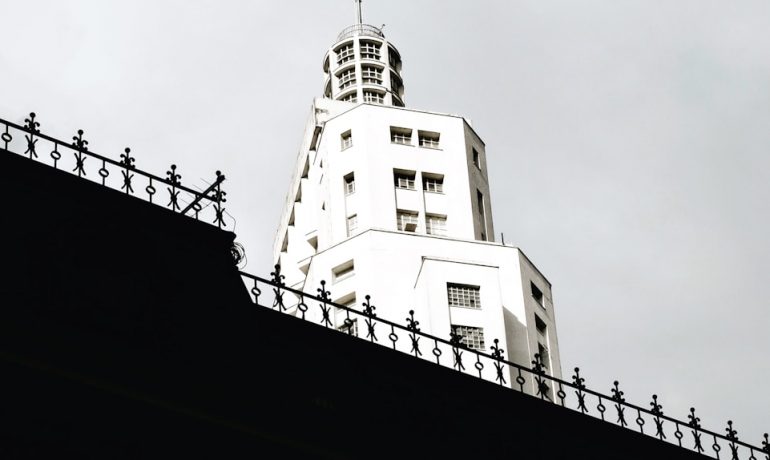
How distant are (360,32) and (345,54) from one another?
124 inches

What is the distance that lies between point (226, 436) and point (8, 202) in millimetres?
5409

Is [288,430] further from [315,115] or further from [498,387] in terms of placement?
[315,115]

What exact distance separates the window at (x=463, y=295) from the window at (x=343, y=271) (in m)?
7.84

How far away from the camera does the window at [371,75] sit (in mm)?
109312

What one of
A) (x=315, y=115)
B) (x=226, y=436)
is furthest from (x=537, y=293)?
(x=226, y=436)

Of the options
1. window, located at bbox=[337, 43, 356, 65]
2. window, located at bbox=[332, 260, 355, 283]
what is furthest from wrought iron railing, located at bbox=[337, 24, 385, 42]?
window, located at bbox=[332, 260, 355, 283]

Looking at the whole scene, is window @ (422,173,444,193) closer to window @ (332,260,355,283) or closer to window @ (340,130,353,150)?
window @ (340,130,353,150)

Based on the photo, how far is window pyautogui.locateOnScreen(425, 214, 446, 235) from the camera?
290 ft

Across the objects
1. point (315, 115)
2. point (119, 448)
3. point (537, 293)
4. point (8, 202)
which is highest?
point (315, 115)

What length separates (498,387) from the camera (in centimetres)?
2948

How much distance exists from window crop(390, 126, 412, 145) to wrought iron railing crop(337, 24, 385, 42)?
21170 millimetres

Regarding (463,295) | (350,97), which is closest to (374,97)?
(350,97)

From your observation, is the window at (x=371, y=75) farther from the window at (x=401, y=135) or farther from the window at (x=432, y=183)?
the window at (x=432, y=183)

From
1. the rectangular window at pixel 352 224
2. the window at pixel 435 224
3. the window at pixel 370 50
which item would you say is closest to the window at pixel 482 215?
the window at pixel 435 224
